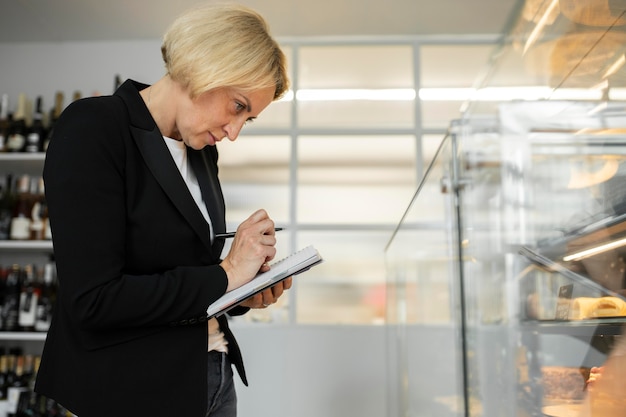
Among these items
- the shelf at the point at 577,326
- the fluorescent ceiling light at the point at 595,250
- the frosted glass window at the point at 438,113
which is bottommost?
the shelf at the point at 577,326

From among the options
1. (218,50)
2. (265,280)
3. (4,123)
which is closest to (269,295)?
(265,280)

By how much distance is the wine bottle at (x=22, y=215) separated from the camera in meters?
3.05

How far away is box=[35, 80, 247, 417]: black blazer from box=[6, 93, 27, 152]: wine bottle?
105 inches

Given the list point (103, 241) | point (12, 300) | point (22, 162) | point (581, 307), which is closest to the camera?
point (103, 241)

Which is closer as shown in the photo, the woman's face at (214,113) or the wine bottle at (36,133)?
the woman's face at (214,113)

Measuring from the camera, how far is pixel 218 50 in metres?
0.80

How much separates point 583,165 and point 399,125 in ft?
8.48

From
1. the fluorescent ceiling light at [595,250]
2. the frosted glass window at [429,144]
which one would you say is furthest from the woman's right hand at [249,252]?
the frosted glass window at [429,144]

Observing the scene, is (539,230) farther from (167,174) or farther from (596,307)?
(167,174)

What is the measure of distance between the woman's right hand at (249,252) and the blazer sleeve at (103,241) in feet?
0.07

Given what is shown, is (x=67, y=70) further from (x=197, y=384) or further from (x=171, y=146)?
(x=197, y=384)

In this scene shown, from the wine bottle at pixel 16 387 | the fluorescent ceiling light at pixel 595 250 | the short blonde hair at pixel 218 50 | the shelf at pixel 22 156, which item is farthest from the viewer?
the shelf at pixel 22 156

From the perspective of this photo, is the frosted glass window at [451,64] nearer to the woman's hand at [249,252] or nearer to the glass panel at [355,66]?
the glass panel at [355,66]

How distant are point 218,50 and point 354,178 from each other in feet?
8.14
